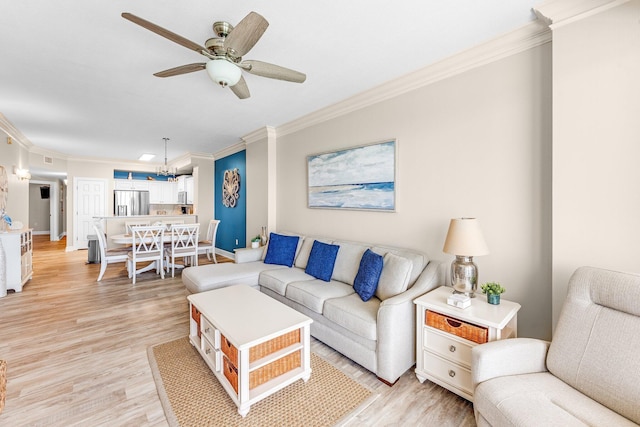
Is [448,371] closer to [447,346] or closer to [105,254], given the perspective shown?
[447,346]

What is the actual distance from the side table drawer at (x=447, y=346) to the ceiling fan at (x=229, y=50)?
218cm

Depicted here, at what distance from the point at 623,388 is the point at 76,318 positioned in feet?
14.8

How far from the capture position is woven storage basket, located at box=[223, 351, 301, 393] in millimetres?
1799

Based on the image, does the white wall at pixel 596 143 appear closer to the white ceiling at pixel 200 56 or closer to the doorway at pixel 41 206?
the white ceiling at pixel 200 56

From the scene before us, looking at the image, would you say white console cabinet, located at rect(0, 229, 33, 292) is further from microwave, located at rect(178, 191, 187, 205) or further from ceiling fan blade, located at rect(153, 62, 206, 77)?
microwave, located at rect(178, 191, 187, 205)

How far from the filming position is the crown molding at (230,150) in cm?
567

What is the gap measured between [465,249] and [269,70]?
6.41 ft

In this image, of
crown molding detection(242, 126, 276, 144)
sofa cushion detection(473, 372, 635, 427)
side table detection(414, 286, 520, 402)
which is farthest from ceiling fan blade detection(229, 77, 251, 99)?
sofa cushion detection(473, 372, 635, 427)

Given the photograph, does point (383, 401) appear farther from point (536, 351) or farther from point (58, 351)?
point (58, 351)

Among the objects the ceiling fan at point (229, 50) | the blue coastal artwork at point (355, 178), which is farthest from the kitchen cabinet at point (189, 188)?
the ceiling fan at point (229, 50)

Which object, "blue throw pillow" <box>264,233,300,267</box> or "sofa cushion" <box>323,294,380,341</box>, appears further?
"blue throw pillow" <box>264,233,300,267</box>

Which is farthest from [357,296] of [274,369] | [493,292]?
[493,292]

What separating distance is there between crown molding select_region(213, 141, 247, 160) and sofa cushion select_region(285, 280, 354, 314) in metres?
3.67

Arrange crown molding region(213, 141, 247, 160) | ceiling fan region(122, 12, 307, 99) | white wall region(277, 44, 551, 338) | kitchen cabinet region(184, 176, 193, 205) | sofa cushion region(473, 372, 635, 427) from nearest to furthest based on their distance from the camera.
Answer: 1. sofa cushion region(473, 372, 635, 427)
2. ceiling fan region(122, 12, 307, 99)
3. white wall region(277, 44, 551, 338)
4. crown molding region(213, 141, 247, 160)
5. kitchen cabinet region(184, 176, 193, 205)
